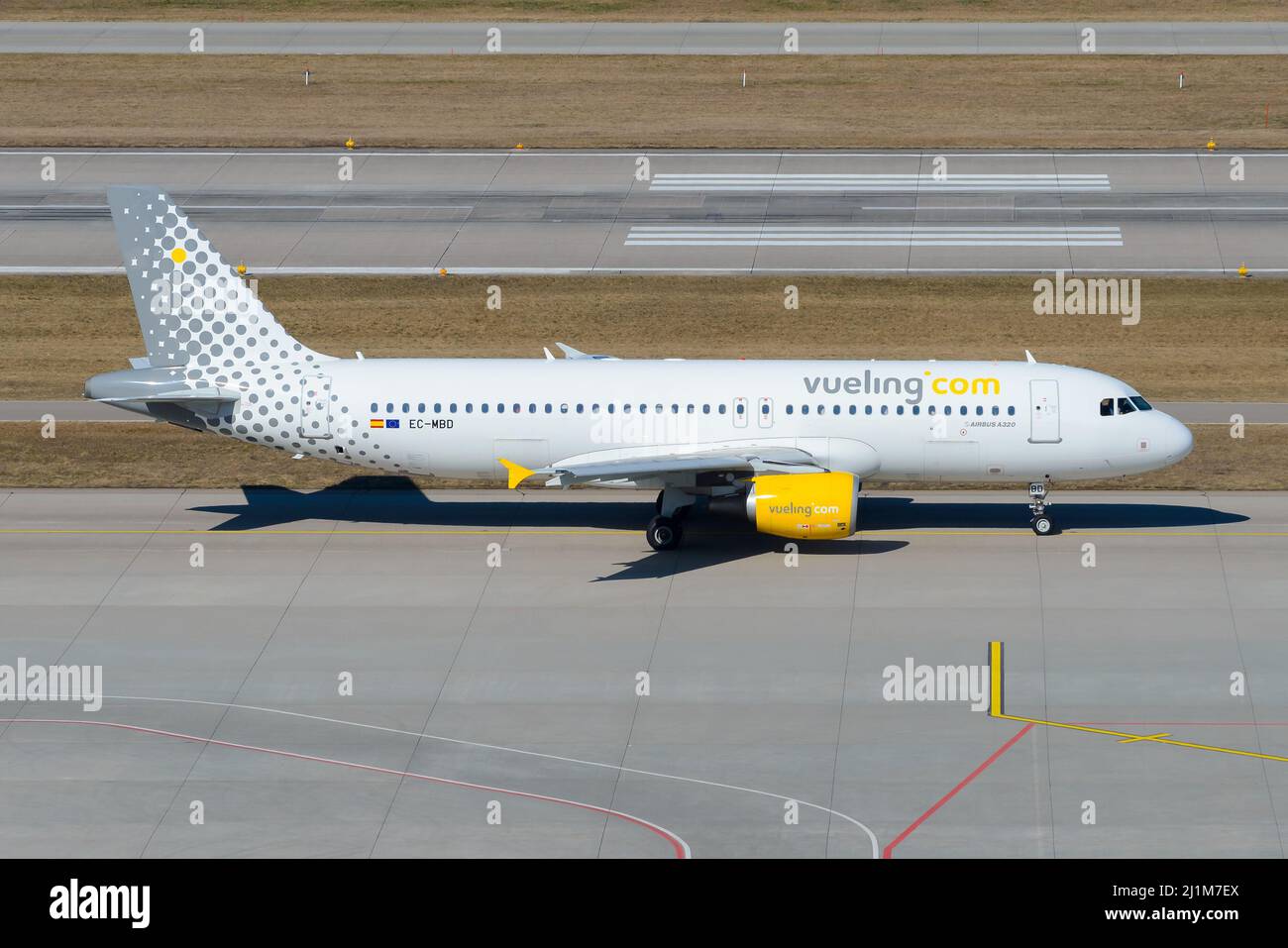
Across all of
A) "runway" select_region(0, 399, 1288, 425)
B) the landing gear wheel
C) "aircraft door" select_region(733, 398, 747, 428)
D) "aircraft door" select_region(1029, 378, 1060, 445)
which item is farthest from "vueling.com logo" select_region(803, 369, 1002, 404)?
"runway" select_region(0, 399, 1288, 425)

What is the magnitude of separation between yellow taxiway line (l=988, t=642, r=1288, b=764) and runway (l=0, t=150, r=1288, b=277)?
3112cm

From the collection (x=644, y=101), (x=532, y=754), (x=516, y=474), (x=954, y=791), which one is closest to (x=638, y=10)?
(x=644, y=101)

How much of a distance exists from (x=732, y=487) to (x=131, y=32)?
64.6 meters

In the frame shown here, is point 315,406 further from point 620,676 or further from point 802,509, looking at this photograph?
point 802,509

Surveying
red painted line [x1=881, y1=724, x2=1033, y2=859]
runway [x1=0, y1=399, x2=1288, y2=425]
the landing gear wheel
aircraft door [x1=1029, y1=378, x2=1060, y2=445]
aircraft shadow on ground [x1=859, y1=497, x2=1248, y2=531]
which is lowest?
red painted line [x1=881, y1=724, x2=1033, y2=859]

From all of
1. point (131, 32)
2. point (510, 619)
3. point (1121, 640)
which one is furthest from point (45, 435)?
point (131, 32)

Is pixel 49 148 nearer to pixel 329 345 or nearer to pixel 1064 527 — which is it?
pixel 329 345

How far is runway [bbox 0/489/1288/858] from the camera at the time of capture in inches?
1240

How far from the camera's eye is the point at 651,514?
47.4 meters

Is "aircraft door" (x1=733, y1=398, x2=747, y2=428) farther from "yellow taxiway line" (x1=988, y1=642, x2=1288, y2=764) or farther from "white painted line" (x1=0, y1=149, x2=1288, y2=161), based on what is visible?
"white painted line" (x1=0, y1=149, x2=1288, y2=161)

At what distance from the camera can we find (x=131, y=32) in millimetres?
95250

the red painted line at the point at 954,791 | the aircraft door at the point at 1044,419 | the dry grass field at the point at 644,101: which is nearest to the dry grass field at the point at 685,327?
the aircraft door at the point at 1044,419

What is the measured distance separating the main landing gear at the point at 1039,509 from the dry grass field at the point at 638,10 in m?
55.9

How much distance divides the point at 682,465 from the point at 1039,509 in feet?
31.8
